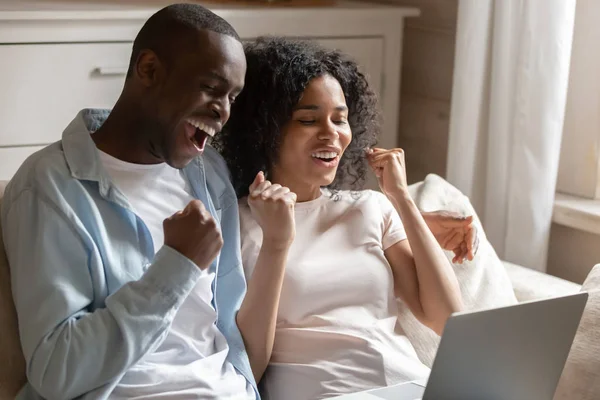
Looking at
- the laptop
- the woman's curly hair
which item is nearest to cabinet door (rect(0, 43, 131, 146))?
the woman's curly hair

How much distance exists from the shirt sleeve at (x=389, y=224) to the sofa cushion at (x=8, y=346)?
67cm

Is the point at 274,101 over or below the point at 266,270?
over

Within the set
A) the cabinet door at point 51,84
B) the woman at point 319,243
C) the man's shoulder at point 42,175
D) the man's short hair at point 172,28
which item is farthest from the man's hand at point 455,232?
the cabinet door at point 51,84

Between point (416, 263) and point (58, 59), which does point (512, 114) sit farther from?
point (58, 59)

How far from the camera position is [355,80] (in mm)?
1825

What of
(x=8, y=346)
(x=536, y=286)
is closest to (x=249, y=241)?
(x=8, y=346)

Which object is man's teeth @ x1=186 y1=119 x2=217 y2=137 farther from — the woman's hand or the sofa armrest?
the sofa armrest

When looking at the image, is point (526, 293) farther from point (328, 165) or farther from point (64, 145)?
point (64, 145)

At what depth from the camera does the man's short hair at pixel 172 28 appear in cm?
146

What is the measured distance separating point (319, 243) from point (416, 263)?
0.18m

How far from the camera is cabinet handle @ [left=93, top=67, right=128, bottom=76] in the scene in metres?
2.28

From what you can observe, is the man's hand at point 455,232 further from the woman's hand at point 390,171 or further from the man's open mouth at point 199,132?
the man's open mouth at point 199,132

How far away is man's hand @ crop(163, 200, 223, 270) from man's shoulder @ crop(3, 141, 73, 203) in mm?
175

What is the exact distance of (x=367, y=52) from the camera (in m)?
2.66
